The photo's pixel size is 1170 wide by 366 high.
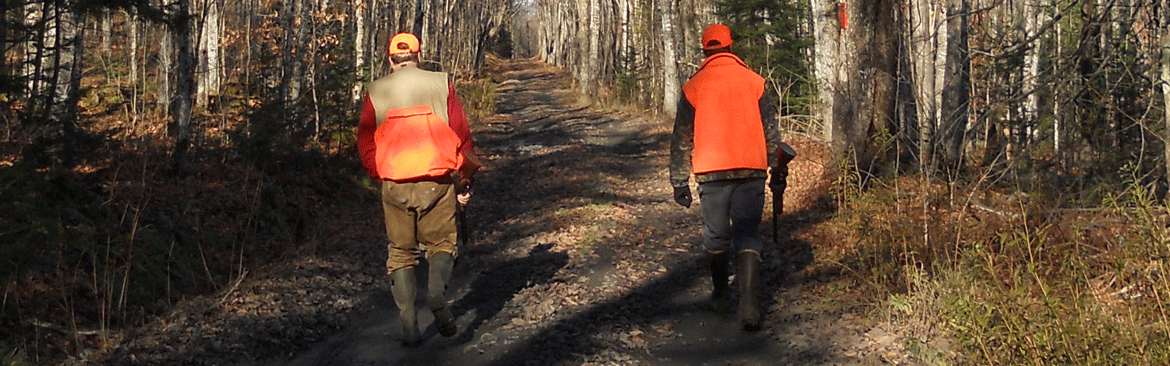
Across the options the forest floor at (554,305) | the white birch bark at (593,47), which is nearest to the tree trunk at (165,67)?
the forest floor at (554,305)

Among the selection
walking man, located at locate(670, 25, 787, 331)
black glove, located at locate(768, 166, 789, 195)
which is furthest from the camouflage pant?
black glove, located at locate(768, 166, 789, 195)

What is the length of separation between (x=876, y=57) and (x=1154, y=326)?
591 centimetres

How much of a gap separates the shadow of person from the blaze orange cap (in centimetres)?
240

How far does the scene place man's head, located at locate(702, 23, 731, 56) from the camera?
621 cm

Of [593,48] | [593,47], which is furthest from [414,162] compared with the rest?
[593,47]

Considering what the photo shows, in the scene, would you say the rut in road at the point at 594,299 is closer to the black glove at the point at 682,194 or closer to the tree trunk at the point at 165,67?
the black glove at the point at 682,194

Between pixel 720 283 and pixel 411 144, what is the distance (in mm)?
2318

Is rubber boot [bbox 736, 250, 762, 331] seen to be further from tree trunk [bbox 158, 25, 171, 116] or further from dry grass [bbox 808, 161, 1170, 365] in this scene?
tree trunk [bbox 158, 25, 171, 116]

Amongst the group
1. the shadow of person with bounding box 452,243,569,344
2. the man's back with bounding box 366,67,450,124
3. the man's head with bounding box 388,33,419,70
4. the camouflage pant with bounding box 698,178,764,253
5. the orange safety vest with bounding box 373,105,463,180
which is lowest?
the shadow of person with bounding box 452,243,569,344

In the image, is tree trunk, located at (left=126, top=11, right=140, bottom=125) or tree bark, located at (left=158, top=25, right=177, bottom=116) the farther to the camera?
tree bark, located at (left=158, top=25, right=177, bottom=116)

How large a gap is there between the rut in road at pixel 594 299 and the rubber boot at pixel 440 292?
157 millimetres

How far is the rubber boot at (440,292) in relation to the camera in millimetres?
6012

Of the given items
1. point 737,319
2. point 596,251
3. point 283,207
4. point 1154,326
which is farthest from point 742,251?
point 283,207

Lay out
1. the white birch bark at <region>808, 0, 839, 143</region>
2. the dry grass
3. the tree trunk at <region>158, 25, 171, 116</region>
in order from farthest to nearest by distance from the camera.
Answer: the tree trunk at <region>158, 25, 171, 116</region>
the white birch bark at <region>808, 0, 839, 143</region>
the dry grass
